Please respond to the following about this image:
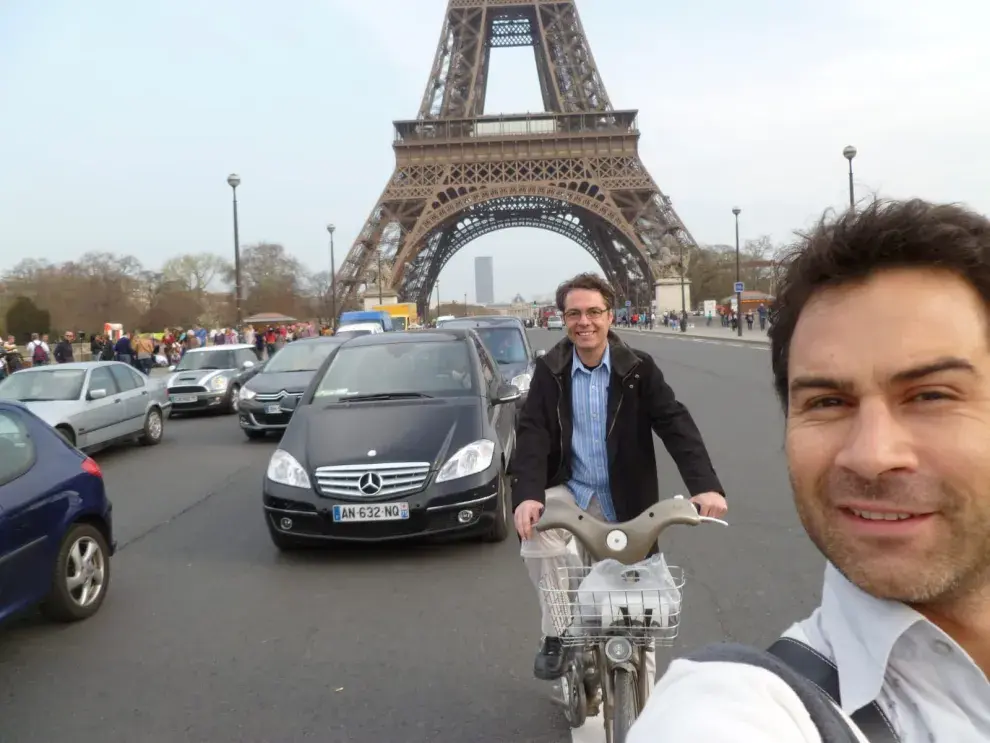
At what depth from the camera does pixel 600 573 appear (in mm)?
2100

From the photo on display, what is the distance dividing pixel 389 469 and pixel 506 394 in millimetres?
1236

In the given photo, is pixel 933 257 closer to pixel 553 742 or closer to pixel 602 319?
pixel 602 319

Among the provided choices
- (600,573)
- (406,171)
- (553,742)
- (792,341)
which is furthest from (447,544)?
(406,171)

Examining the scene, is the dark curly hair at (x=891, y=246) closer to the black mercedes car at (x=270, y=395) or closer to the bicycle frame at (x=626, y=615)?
the bicycle frame at (x=626, y=615)

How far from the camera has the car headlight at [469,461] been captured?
213 inches

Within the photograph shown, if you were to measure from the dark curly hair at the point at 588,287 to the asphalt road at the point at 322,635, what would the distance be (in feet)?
5.25

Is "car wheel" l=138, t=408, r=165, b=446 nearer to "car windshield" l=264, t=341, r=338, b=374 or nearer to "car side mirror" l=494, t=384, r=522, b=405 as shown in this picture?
"car windshield" l=264, t=341, r=338, b=374

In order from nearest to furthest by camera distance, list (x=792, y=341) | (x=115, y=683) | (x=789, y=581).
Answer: (x=792, y=341) < (x=115, y=683) < (x=789, y=581)

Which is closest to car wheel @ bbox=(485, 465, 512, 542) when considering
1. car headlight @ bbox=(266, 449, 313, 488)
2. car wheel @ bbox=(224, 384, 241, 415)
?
car headlight @ bbox=(266, 449, 313, 488)

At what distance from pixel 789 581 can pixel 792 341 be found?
3.92m

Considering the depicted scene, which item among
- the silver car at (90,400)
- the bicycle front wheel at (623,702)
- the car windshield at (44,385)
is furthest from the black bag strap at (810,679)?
the car windshield at (44,385)

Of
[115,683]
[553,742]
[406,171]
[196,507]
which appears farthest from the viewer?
[406,171]

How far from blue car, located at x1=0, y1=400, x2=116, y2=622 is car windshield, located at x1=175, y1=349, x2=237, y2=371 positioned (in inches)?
491

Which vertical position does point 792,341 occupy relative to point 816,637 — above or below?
above
